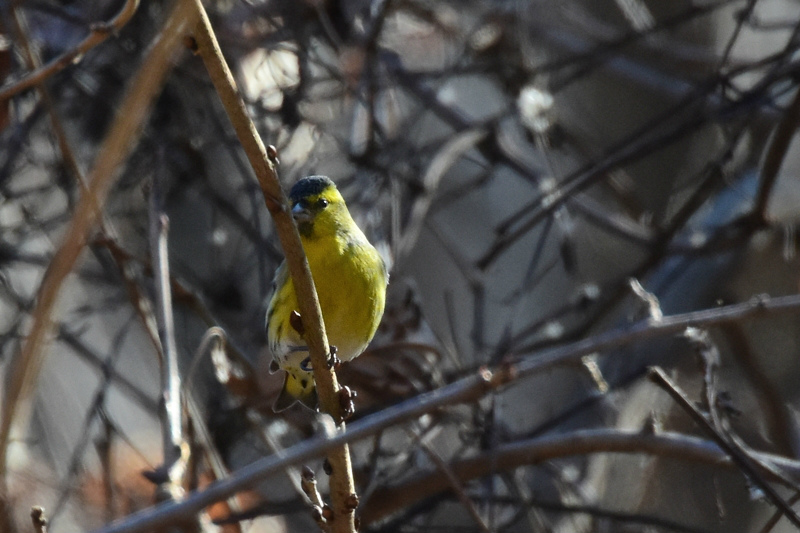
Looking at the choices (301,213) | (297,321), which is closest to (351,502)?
(297,321)

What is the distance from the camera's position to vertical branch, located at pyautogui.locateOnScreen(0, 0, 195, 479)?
3.12 feet

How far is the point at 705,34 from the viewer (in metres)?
7.01

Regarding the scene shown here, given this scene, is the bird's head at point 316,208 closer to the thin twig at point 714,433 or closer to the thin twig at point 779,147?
the thin twig at point 714,433

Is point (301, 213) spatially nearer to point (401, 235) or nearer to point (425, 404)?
point (401, 235)

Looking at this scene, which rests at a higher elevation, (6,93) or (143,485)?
(143,485)

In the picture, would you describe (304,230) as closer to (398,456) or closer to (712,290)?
(398,456)

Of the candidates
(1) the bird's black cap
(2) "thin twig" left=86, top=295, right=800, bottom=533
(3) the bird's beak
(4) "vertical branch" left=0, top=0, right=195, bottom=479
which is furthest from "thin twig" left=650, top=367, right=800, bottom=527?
(1) the bird's black cap

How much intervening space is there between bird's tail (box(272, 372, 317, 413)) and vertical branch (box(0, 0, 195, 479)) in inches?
88.3

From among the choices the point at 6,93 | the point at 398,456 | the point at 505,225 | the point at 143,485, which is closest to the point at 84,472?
the point at 143,485

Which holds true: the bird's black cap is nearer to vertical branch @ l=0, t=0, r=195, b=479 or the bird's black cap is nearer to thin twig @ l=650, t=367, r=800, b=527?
thin twig @ l=650, t=367, r=800, b=527

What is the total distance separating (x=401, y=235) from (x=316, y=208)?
1015mm

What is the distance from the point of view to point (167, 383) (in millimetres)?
1954

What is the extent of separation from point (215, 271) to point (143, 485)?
101 centimetres

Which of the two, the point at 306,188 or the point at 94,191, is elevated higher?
the point at 306,188
